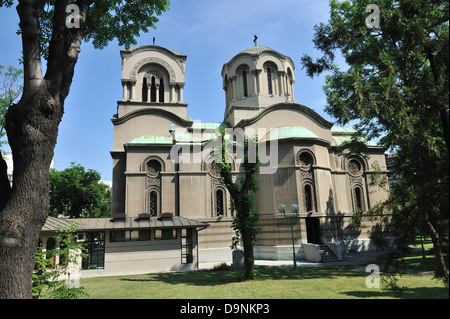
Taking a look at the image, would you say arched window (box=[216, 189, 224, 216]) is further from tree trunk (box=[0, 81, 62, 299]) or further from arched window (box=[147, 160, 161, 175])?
tree trunk (box=[0, 81, 62, 299])

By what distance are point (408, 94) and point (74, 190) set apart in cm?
2896

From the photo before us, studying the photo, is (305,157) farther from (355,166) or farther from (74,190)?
(74,190)

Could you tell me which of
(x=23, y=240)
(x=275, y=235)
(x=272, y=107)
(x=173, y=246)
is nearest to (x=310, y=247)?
(x=275, y=235)

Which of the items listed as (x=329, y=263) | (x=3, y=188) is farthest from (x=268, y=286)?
(x=3, y=188)

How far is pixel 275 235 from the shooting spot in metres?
16.7

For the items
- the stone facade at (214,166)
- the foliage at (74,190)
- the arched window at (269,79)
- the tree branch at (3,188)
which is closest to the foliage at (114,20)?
the tree branch at (3,188)

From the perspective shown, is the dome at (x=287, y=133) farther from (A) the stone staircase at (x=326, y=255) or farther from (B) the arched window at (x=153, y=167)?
(B) the arched window at (x=153, y=167)

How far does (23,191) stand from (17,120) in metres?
1.18

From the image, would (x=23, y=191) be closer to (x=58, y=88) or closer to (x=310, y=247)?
(x=58, y=88)

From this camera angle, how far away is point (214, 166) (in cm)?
1867

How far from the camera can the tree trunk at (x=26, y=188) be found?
4.26 m

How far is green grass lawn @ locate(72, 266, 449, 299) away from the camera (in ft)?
26.3

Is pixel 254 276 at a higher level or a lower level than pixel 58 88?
lower

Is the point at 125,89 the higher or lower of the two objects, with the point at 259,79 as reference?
lower
